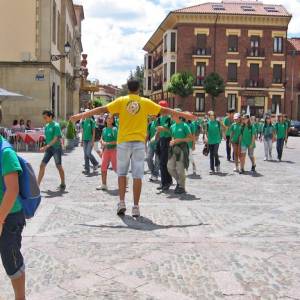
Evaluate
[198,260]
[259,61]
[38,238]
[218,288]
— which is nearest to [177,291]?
[218,288]

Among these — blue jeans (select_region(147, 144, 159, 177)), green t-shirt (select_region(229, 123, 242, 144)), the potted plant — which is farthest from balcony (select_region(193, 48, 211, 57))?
blue jeans (select_region(147, 144, 159, 177))

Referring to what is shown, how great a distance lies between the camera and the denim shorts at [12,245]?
3473 millimetres

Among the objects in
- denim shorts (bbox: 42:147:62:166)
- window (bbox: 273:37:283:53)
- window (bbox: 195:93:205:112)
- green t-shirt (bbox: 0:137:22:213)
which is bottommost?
denim shorts (bbox: 42:147:62:166)

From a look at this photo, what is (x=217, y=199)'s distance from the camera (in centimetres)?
967

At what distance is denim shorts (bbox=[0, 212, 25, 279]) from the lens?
347cm

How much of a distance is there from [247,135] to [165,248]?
930 centimetres

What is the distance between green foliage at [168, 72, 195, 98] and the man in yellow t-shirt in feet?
145

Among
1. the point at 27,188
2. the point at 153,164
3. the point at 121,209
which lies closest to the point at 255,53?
the point at 153,164

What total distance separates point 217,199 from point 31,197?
6.50 metres

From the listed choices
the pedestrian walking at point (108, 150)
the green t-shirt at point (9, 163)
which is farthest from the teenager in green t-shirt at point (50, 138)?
the green t-shirt at point (9, 163)

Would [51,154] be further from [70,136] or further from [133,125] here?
[70,136]

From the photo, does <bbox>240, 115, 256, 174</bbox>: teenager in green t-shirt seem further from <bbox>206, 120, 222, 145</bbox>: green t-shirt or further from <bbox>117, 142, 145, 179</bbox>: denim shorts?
<bbox>117, 142, 145, 179</bbox>: denim shorts

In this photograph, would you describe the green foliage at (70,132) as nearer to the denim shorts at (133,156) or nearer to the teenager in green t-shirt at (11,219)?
the denim shorts at (133,156)

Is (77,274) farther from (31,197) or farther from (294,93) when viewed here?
(294,93)
